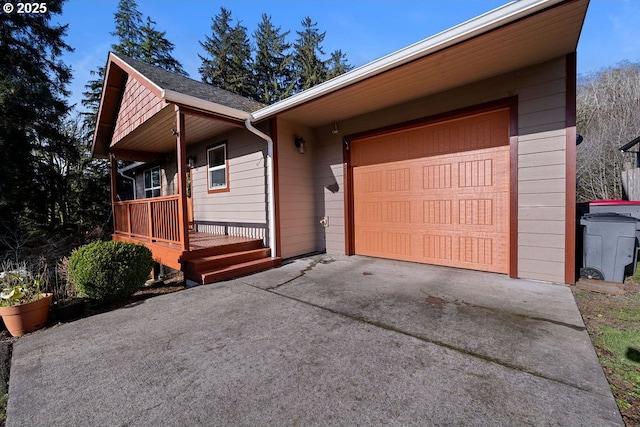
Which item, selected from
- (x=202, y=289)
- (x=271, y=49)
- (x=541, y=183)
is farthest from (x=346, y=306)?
(x=271, y=49)

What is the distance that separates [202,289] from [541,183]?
4830 millimetres

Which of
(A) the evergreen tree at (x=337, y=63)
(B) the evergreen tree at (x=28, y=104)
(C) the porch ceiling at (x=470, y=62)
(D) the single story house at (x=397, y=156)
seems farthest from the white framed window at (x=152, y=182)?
(A) the evergreen tree at (x=337, y=63)

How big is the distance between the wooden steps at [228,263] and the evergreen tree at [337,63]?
55.4 ft

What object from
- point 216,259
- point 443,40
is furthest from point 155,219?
point 443,40

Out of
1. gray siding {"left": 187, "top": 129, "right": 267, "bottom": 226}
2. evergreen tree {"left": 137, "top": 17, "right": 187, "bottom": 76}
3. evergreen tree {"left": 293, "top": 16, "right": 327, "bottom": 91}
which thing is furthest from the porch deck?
evergreen tree {"left": 137, "top": 17, "right": 187, "bottom": 76}

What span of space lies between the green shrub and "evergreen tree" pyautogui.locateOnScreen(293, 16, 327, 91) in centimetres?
1692

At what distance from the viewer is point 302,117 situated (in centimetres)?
552

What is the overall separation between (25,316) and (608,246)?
6745mm

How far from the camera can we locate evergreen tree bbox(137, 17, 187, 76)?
1717cm

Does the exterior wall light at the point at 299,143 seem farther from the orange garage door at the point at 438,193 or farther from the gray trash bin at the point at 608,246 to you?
the gray trash bin at the point at 608,246

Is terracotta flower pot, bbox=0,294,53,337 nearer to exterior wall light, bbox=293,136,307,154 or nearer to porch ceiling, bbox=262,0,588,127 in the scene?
porch ceiling, bbox=262,0,588,127

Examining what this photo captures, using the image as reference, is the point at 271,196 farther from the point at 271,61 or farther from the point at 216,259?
the point at 271,61

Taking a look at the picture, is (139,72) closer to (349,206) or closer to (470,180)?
(349,206)

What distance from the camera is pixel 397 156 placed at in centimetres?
520
